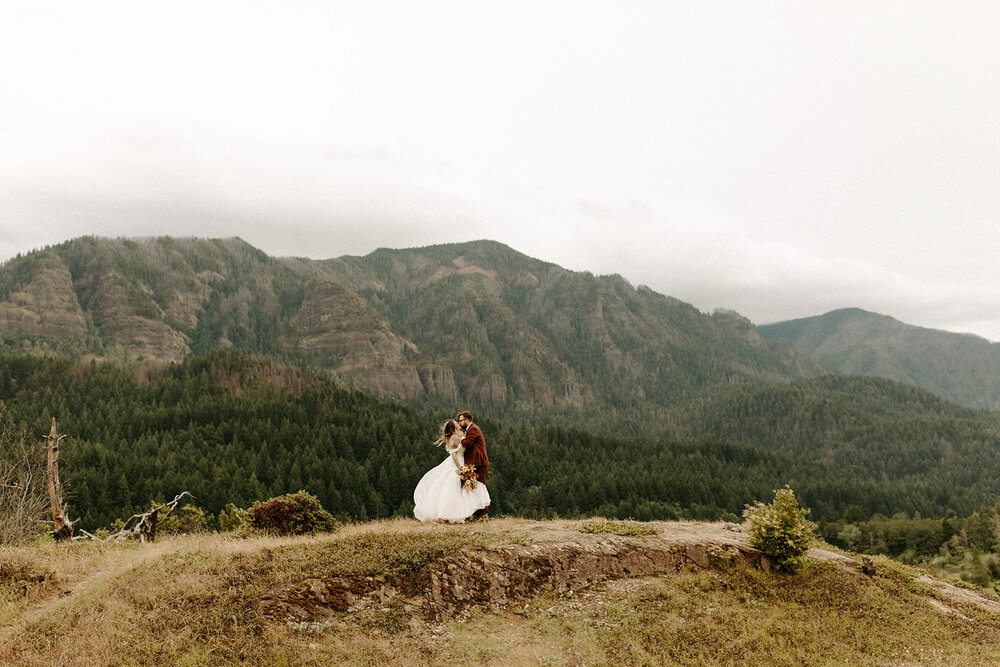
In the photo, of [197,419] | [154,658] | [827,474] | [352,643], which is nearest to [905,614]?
[352,643]

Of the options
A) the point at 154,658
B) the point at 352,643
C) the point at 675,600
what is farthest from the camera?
the point at 675,600

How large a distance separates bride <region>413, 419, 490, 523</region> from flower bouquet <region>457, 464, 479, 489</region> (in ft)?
0.56

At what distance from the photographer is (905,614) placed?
16.2 m

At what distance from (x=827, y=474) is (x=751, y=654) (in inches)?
8851

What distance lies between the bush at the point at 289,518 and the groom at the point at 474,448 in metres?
6.19

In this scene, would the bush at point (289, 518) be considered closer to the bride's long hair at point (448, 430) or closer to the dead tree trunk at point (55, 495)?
the bride's long hair at point (448, 430)

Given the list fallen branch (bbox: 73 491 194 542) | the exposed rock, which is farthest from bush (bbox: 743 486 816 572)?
fallen branch (bbox: 73 491 194 542)

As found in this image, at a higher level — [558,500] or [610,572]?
[610,572]

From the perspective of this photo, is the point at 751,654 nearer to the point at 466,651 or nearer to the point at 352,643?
the point at 466,651

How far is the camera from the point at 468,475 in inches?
774

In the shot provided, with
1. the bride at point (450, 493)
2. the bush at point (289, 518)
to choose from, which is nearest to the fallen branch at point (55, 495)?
the bush at point (289, 518)

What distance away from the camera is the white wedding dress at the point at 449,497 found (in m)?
19.6

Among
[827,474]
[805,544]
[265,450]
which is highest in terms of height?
[805,544]

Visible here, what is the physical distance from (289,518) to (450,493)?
6.79 m
